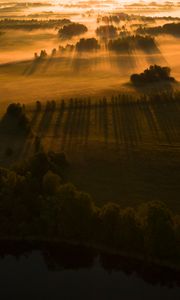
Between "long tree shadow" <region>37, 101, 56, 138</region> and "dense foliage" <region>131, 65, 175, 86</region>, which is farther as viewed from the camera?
"dense foliage" <region>131, 65, 175, 86</region>

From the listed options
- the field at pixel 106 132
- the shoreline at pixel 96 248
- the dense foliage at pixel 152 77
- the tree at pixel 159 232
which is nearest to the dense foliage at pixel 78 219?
the tree at pixel 159 232

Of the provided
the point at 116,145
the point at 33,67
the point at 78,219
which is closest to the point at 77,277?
the point at 78,219

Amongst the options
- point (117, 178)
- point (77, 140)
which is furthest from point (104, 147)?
point (117, 178)

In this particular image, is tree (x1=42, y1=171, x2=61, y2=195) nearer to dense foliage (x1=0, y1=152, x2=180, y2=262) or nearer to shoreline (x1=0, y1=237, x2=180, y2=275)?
dense foliage (x1=0, y1=152, x2=180, y2=262)

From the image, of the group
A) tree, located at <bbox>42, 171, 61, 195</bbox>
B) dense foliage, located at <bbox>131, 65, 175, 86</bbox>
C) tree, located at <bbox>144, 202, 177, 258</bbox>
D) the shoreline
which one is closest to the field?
dense foliage, located at <bbox>131, 65, 175, 86</bbox>

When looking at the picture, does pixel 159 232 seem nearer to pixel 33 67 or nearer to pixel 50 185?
pixel 50 185
